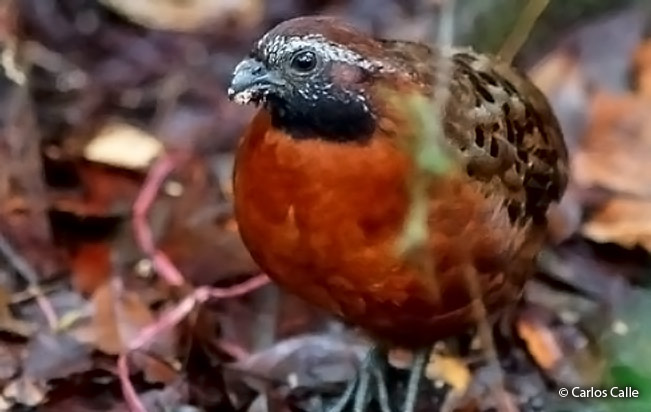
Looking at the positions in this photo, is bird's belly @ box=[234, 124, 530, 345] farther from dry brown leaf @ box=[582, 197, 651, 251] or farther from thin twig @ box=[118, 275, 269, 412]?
dry brown leaf @ box=[582, 197, 651, 251]

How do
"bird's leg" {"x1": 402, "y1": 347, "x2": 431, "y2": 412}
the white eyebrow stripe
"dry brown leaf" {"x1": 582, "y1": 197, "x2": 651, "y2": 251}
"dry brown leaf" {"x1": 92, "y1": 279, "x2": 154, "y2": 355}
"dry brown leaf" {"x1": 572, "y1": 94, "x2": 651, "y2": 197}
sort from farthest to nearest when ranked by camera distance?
"dry brown leaf" {"x1": 572, "y1": 94, "x2": 651, "y2": 197}, "dry brown leaf" {"x1": 582, "y1": 197, "x2": 651, "y2": 251}, "dry brown leaf" {"x1": 92, "y1": 279, "x2": 154, "y2": 355}, "bird's leg" {"x1": 402, "y1": 347, "x2": 431, "y2": 412}, the white eyebrow stripe

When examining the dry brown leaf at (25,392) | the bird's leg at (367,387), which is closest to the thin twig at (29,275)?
the dry brown leaf at (25,392)

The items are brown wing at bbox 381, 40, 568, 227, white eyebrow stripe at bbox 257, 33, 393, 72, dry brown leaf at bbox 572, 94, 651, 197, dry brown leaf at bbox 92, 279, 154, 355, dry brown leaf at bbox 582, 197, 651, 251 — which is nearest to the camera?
white eyebrow stripe at bbox 257, 33, 393, 72

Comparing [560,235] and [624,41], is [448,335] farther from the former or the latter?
[624,41]

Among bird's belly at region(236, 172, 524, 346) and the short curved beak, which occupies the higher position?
the short curved beak

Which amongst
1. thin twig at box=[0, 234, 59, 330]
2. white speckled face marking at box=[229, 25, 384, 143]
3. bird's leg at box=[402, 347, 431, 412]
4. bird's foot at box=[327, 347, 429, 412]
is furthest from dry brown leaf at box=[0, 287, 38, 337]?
white speckled face marking at box=[229, 25, 384, 143]

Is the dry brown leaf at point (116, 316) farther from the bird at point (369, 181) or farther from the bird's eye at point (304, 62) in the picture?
the bird's eye at point (304, 62)

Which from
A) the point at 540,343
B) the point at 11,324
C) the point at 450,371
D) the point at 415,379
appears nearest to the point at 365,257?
the point at 415,379
